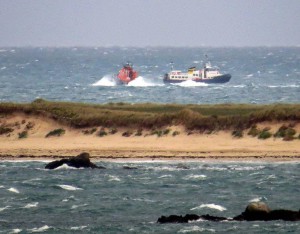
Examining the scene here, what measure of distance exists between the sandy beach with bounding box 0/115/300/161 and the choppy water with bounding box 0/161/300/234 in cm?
254

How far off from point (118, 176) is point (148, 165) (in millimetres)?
4400

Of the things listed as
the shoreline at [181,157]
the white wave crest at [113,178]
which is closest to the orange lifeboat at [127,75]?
the shoreline at [181,157]

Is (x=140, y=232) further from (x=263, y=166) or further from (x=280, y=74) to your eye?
(x=280, y=74)

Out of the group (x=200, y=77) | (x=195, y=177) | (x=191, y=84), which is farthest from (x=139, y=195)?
(x=200, y=77)

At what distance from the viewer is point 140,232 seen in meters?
48.0

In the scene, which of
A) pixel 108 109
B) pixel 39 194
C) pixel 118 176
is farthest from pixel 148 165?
pixel 108 109

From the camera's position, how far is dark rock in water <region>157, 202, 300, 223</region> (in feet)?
163

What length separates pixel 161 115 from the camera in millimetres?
77750

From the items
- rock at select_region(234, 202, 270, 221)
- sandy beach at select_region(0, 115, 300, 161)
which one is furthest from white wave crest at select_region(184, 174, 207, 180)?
rock at select_region(234, 202, 270, 221)

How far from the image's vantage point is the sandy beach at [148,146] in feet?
229

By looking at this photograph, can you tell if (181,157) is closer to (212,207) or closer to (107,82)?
(212,207)

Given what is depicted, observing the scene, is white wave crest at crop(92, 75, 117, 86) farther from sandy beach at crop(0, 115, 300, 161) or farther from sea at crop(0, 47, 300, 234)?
sea at crop(0, 47, 300, 234)

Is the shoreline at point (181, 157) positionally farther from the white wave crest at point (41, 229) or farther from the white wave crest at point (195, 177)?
the white wave crest at point (41, 229)

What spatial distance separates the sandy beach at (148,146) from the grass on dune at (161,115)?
805mm
